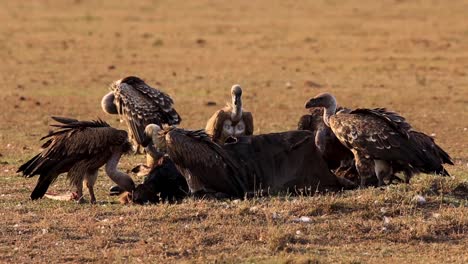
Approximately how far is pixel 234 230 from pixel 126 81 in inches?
169

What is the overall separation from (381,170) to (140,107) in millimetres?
3096

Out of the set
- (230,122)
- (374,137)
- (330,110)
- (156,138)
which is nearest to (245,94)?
(230,122)

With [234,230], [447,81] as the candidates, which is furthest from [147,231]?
[447,81]

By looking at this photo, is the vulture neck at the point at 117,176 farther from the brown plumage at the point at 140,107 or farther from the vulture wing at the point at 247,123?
the vulture wing at the point at 247,123

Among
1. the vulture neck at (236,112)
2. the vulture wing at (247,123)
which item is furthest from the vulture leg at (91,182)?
the vulture wing at (247,123)

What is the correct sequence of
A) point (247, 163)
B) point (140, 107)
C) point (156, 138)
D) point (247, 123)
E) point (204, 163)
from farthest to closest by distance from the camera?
1. point (247, 123)
2. point (140, 107)
3. point (156, 138)
4. point (247, 163)
5. point (204, 163)

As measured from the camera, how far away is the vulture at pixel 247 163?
28.2 ft

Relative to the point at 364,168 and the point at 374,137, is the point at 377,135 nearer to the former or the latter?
the point at 374,137

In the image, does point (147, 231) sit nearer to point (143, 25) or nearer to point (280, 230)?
point (280, 230)

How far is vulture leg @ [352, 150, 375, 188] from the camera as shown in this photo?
9.02 metres

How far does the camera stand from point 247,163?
8.88 metres

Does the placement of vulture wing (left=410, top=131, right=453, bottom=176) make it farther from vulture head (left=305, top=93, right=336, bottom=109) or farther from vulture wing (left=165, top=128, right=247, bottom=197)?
vulture wing (left=165, top=128, right=247, bottom=197)

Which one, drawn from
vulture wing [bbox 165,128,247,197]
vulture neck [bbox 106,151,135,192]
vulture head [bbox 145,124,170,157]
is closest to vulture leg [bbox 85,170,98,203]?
vulture neck [bbox 106,151,135,192]

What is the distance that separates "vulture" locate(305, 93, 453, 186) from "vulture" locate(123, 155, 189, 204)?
1.43 m
